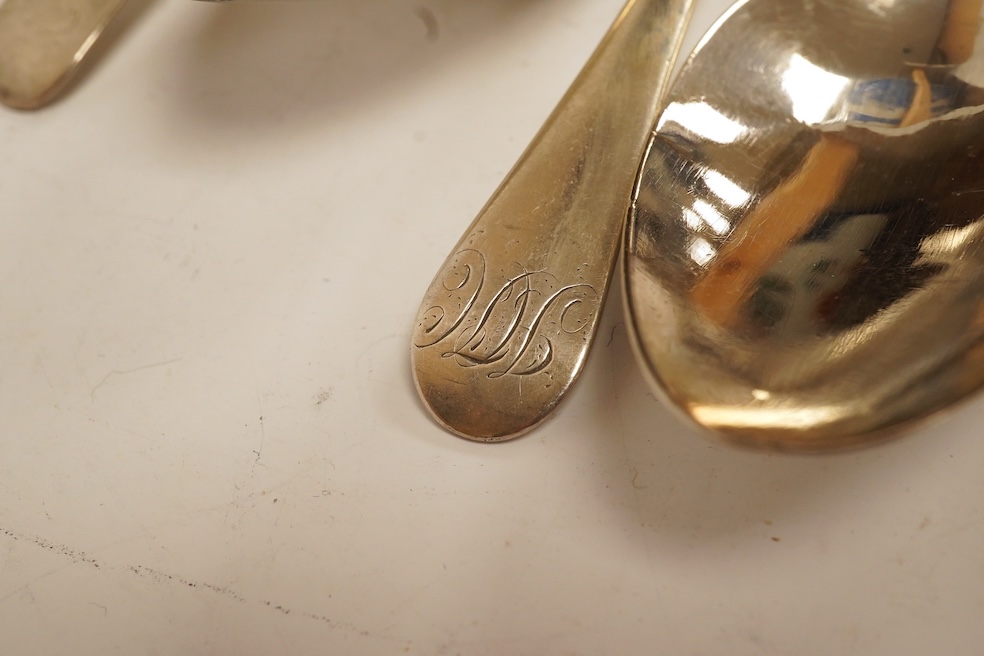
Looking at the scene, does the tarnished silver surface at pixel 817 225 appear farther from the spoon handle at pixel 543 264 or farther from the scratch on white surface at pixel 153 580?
the scratch on white surface at pixel 153 580

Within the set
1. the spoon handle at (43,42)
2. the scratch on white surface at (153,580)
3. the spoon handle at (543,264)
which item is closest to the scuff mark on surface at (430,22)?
the spoon handle at (543,264)

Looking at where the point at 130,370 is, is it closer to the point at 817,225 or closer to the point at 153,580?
→ the point at 153,580

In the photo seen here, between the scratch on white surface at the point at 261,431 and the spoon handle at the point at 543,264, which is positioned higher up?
the spoon handle at the point at 543,264

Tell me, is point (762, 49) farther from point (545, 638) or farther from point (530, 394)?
point (545, 638)

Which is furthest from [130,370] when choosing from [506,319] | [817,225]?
[817,225]

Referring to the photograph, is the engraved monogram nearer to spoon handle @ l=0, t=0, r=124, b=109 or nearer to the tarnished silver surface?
the tarnished silver surface
